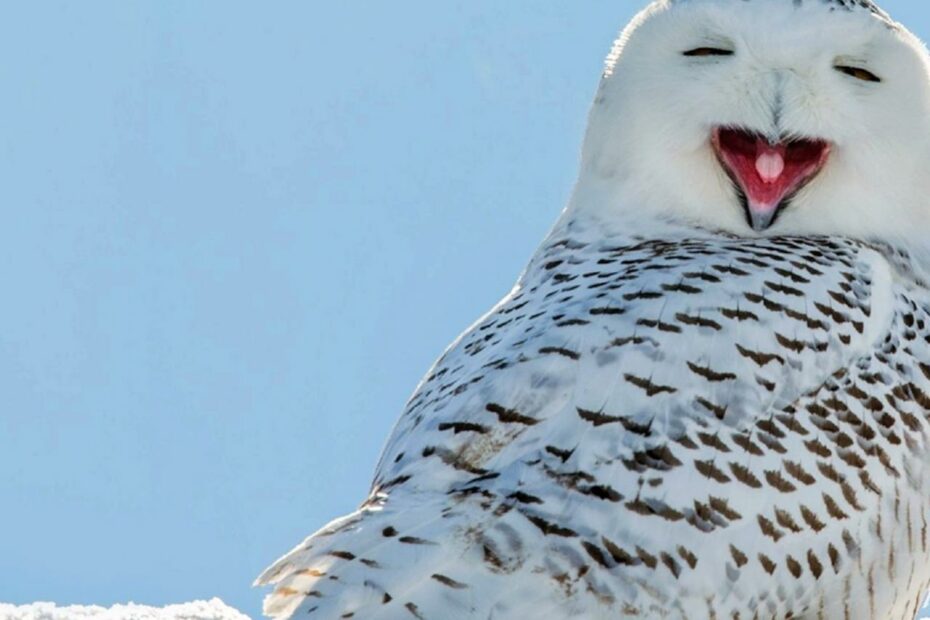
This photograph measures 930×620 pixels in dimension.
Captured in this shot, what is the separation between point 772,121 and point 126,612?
1901mm

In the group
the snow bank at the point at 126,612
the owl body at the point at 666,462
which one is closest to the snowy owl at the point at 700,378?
the owl body at the point at 666,462

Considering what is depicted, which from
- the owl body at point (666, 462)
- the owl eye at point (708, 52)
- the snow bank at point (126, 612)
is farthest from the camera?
the snow bank at point (126, 612)

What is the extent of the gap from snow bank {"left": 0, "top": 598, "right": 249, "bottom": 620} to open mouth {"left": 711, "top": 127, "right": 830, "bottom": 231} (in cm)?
157

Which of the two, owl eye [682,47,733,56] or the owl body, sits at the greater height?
owl eye [682,47,733,56]

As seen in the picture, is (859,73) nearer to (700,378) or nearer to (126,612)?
(700,378)

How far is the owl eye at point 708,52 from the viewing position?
147 inches

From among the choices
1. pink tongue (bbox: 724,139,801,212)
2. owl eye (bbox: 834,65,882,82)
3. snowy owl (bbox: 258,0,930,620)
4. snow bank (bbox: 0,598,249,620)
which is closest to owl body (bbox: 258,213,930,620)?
snowy owl (bbox: 258,0,930,620)

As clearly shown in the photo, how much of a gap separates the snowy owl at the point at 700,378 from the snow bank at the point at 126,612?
91cm

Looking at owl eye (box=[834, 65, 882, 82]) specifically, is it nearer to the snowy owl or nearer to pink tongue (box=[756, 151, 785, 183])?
the snowy owl

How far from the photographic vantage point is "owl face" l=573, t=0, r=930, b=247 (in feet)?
11.8

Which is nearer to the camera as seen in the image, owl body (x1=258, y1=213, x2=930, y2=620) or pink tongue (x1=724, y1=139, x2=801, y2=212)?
owl body (x1=258, y1=213, x2=930, y2=620)

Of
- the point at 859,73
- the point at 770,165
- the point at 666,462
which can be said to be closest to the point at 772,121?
the point at 770,165

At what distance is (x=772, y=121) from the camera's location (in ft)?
11.8

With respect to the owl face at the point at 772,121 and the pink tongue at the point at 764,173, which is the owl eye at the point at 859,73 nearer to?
the owl face at the point at 772,121
